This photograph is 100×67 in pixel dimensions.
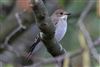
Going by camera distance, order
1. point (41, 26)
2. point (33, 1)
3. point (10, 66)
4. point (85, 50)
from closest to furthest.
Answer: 1. point (33, 1)
2. point (41, 26)
3. point (85, 50)
4. point (10, 66)

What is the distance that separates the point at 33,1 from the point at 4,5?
9.14 ft

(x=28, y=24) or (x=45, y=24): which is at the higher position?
(x=45, y=24)

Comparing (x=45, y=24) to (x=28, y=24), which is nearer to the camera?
(x=45, y=24)

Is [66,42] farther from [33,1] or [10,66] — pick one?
[33,1]

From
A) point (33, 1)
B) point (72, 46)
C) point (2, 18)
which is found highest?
point (33, 1)

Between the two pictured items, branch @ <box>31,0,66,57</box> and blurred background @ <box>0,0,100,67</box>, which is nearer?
branch @ <box>31,0,66,57</box>

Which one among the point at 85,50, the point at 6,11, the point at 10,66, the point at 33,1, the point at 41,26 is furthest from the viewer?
the point at 6,11

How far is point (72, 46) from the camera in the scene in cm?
513

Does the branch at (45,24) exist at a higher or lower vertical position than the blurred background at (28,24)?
higher

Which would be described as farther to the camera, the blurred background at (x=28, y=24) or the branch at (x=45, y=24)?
the blurred background at (x=28, y=24)

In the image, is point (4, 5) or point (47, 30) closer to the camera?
point (47, 30)

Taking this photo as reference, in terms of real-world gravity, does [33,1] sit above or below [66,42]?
above

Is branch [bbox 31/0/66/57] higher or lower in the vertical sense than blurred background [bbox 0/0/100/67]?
higher

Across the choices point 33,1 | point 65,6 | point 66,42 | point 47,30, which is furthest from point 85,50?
point 65,6
